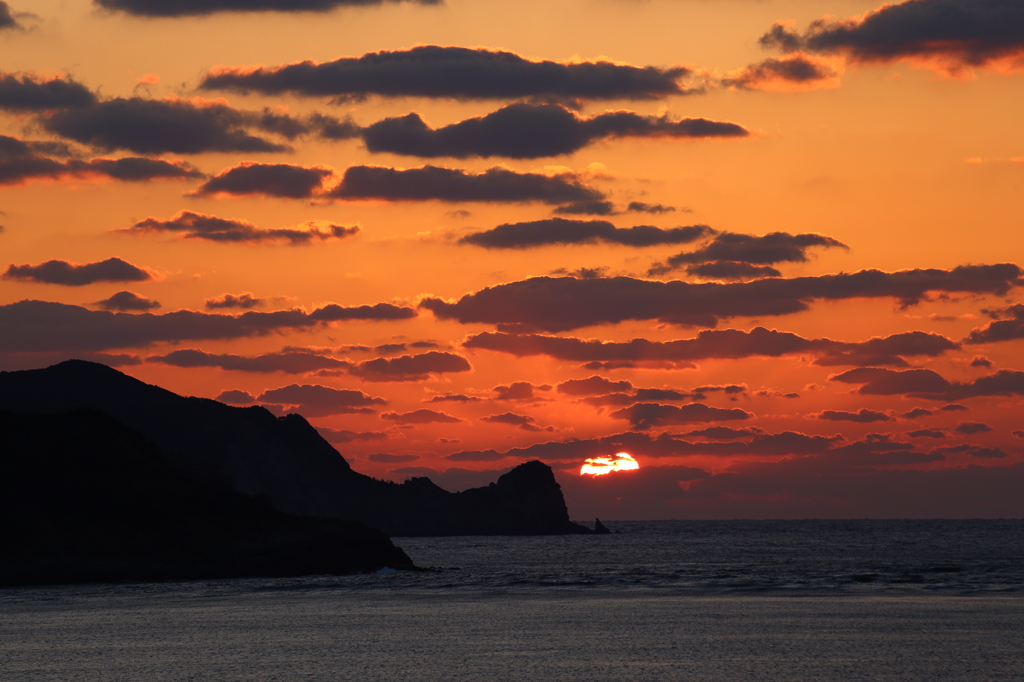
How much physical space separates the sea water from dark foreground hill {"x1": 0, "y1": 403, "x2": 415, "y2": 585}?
7.78 meters

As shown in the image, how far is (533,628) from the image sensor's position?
5847 centimetres

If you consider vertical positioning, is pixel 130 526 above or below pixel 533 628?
above

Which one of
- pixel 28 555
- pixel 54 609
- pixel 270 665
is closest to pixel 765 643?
pixel 270 665

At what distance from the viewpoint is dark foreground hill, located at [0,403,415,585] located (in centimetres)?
10512

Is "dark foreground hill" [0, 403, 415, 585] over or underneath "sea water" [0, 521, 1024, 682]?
over

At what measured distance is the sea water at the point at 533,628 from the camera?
42.2 meters

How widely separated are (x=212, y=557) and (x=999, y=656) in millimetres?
84489

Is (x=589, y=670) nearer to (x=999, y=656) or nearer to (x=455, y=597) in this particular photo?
(x=999, y=656)

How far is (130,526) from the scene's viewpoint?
371 feet

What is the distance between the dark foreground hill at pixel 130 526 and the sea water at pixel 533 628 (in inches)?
306

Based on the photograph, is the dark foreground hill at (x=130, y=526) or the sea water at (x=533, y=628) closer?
the sea water at (x=533, y=628)

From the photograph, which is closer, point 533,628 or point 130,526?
point 533,628

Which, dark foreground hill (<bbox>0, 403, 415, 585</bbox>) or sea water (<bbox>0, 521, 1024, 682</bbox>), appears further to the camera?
dark foreground hill (<bbox>0, 403, 415, 585</bbox>)

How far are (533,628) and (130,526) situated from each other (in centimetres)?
6972
